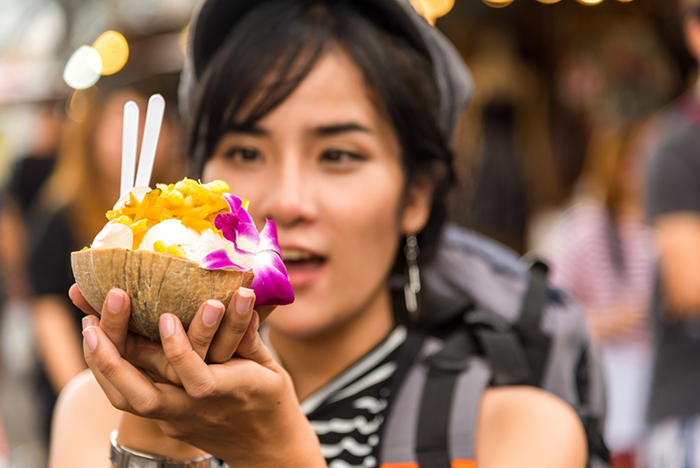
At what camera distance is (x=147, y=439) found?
1.34 metres

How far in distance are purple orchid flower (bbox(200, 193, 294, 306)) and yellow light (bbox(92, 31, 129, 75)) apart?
3.61 meters

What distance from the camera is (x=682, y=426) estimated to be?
113 inches

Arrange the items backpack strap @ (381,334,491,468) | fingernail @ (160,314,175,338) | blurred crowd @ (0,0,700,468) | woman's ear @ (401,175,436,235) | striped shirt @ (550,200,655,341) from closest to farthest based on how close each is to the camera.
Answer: fingernail @ (160,314,175,338), backpack strap @ (381,334,491,468), woman's ear @ (401,175,436,235), blurred crowd @ (0,0,700,468), striped shirt @ (550,200,655,341)

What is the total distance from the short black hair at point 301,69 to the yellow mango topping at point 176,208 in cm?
64

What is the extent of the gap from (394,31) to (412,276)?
0.69 meters

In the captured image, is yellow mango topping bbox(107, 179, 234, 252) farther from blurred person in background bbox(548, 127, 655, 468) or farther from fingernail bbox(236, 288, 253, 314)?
blurred person in background bbox(548, 127, 655, 468)

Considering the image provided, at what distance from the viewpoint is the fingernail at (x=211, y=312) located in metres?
1.07

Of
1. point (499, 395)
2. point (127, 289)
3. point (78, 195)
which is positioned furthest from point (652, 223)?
point (78, 195)

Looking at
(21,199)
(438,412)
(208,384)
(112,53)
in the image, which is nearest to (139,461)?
(208,384)

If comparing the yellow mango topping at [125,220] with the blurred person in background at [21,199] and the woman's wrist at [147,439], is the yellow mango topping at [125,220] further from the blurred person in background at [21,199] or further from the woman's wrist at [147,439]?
the blurred person in background at [21,199]

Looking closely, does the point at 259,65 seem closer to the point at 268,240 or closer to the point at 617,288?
the point at 268,240

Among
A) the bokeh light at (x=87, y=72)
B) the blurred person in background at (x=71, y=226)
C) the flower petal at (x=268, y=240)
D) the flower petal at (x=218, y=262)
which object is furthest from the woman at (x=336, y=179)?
the bokeh light at (x=87, y=72)

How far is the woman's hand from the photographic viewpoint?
1.08 m

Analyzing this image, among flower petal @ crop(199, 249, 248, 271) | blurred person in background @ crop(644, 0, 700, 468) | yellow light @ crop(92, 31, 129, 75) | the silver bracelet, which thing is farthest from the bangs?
yellow light @ crop(92, 31, 129, 75)
